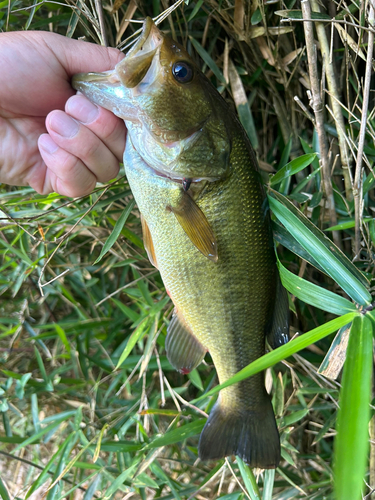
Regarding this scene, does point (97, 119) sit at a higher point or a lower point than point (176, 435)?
higher

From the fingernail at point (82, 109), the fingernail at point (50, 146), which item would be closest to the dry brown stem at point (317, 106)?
the fingernail at point (82, 109)

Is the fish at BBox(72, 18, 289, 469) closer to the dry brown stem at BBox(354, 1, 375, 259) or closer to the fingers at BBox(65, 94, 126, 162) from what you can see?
the fingers at BBox(65, 94, 126, 162)

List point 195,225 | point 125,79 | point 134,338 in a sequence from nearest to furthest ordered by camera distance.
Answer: point 125,79 < point 195,225 < point 134,338

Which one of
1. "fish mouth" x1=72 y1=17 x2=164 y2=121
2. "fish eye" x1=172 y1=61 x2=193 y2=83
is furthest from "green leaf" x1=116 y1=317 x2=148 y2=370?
"fish eye" x1=172 y1=61 x2=193 y2=83

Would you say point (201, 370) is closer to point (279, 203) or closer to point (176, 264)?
point (176, 264)

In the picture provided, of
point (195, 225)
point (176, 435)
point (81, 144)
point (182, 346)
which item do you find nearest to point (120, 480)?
point (176, 435)

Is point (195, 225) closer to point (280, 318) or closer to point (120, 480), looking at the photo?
point (280, 318)
